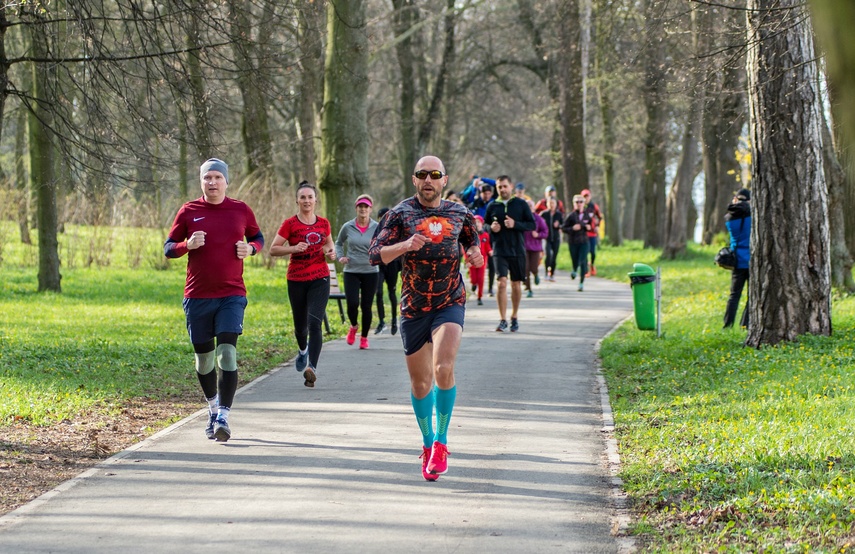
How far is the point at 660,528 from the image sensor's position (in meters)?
6.02

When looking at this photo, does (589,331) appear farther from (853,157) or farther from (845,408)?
(853,157)

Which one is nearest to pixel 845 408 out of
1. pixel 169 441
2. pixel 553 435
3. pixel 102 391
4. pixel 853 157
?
pixel 553 435

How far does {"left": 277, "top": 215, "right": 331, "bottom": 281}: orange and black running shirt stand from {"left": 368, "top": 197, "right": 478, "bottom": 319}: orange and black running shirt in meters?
3.90

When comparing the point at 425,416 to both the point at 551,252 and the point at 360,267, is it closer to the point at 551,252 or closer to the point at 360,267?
the point at 360,267

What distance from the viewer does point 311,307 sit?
36.8 feet

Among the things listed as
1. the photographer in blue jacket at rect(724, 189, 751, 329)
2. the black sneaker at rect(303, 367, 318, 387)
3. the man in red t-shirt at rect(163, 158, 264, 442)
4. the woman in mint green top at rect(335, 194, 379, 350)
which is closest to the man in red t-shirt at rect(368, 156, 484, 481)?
the man in red t-shirt at rect(163, 158, 264, 442)

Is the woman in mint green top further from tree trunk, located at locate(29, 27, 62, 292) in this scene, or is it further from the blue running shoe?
tree trunk, located at locate(29, 27, 62, 292)

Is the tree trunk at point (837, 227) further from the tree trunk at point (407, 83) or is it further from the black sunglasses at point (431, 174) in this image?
the tree trunk at point (407, 83)

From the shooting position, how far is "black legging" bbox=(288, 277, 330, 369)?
36.7 feet

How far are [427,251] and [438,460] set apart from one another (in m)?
1.29

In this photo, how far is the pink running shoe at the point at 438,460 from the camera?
7.11 m

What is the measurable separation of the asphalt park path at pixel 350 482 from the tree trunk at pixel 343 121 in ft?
28.7

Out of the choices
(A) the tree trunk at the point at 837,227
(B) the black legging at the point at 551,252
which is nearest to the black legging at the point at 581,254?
(B) the black legging at the point at 551,252

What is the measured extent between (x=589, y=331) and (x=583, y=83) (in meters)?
19.7
